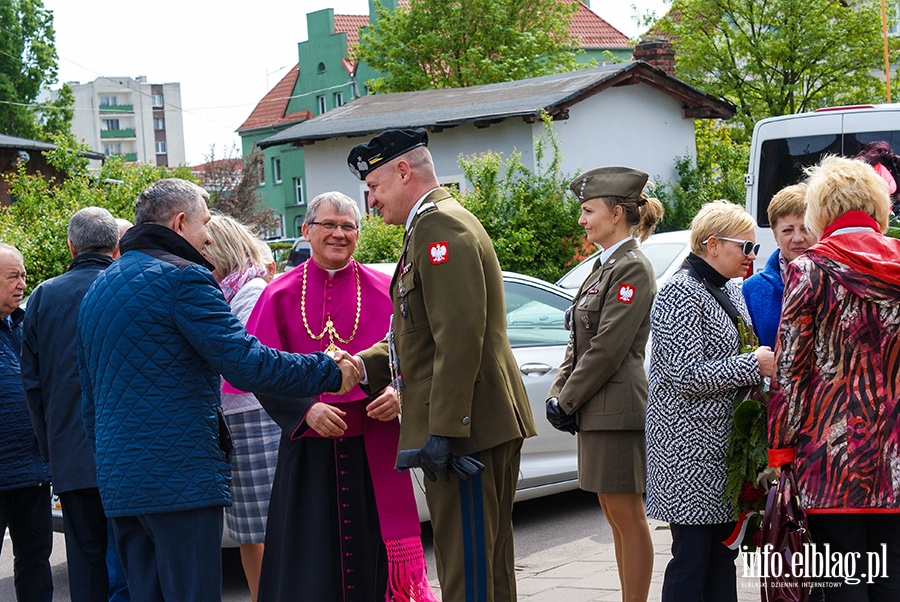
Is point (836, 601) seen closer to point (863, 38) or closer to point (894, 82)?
point (863, 38)

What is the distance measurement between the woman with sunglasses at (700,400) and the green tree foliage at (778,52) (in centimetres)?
2664

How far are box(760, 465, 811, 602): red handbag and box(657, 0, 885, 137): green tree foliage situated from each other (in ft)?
90.1

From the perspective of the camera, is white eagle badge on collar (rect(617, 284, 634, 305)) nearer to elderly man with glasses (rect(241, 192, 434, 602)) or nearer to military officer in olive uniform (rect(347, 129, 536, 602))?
military officer in olive uniform (rect(347, 129, 536, 602))

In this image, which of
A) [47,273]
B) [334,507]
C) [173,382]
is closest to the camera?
[173,382]

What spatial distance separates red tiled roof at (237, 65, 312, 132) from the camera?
65.7 metres

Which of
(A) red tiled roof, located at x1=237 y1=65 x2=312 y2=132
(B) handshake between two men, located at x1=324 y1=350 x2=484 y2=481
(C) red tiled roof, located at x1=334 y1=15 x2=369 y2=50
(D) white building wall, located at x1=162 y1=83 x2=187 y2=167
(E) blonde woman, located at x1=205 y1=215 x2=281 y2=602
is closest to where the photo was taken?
(B) handshake between two men, located at x1=324 y1=350 x2=484 y2=481

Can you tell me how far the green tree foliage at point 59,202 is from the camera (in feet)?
52.1

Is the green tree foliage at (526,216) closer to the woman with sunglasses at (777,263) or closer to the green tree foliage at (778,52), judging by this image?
the woman with sunglasses at (777,263)

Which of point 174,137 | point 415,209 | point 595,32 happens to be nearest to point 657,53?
point 415,209

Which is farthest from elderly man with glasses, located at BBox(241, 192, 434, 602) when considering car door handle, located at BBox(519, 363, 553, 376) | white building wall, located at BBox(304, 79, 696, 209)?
white building wall, located at BBox(304, 79, 696, 209)

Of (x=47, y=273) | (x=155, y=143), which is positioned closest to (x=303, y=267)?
(x=47, y=273)

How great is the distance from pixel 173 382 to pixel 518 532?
3.82 m

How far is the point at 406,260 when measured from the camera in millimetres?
4336

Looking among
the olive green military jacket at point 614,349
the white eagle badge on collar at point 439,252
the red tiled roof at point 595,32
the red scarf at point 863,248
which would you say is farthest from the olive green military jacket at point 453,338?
the red tiled roof at point 595,32
